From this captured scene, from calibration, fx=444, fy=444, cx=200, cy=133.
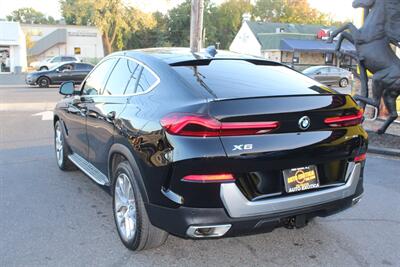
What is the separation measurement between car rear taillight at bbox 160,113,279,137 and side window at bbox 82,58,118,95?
6.65 ft

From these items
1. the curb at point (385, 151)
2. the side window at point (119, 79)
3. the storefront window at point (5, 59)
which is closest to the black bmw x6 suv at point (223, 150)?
the side window at point (119, 79)

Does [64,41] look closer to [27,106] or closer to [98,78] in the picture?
[27,106]

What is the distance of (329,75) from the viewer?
1172 inches

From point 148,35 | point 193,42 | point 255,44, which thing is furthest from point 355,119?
point 148,35

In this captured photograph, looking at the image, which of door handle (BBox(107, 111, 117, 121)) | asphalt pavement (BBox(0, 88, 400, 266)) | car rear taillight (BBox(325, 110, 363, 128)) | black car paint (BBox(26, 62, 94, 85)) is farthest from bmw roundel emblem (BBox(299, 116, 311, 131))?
black car paint (BBox(26, 62, 94, 85))

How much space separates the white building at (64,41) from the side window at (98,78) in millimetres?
55027

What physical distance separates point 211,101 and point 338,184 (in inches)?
50.2

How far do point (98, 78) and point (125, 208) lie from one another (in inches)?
74.6

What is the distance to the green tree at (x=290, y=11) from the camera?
78.6m

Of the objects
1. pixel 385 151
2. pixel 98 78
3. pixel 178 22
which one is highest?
pixel 178 22

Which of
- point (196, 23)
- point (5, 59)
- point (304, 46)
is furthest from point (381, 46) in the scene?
point (5, 59)

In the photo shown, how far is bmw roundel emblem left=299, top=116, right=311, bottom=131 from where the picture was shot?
132 inches

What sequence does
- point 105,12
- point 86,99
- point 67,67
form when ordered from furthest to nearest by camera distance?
point 105,12
point 67,67
point 86,99

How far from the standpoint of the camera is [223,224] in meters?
3.15
